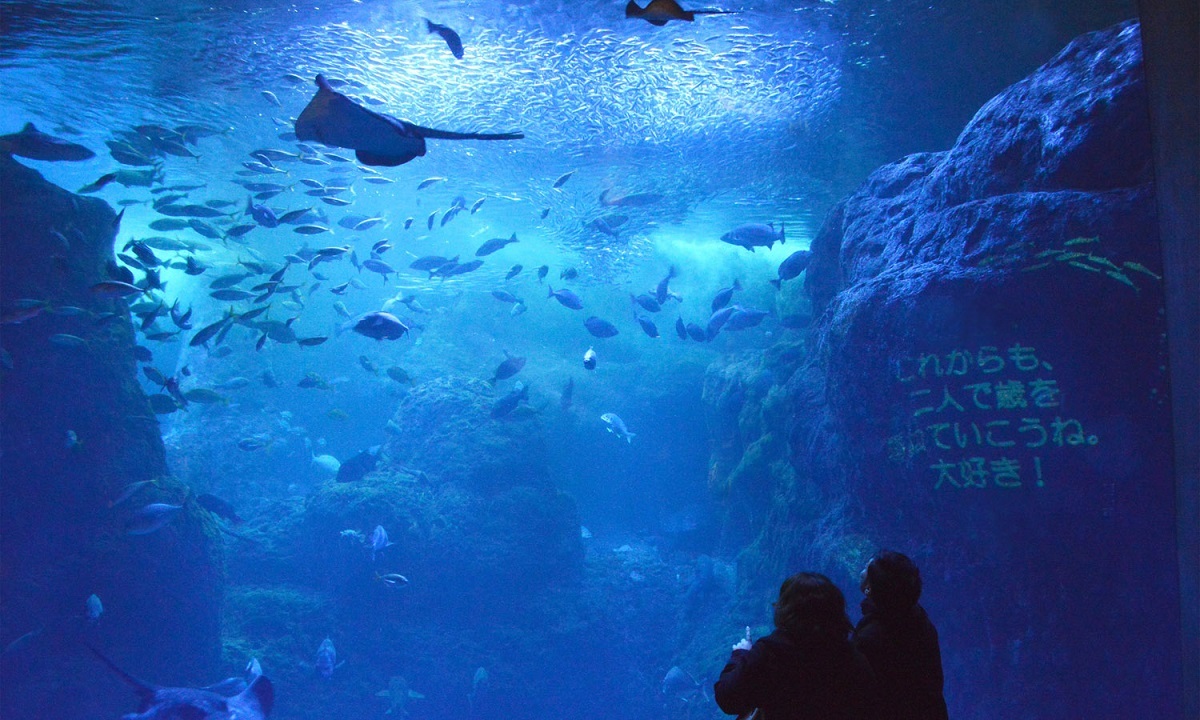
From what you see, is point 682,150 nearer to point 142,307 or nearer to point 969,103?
point 969,103

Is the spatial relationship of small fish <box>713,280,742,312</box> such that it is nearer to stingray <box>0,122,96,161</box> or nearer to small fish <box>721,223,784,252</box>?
small fish <box>721,223,784,252</box>

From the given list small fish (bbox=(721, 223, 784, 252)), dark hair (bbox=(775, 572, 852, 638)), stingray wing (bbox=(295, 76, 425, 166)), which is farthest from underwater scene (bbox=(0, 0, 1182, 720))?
dark hair (bbox=(775, 572, 852, 638))

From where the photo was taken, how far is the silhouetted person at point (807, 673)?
6.20 ft

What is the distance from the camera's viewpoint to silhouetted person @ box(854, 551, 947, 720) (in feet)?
7.02

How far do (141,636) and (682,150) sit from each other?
47.9 ft

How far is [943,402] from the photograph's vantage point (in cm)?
633

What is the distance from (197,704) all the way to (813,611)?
261 inches

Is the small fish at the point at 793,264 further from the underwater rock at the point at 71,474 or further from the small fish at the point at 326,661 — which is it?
the underwater rock at the point at 71,474

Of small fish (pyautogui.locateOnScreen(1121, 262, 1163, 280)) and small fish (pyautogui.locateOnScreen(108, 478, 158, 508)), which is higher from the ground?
small fish (pyautogui.locateOnScreen(1121, 262, 1163, 280))

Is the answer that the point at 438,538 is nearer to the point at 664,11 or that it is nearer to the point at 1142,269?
the point at 664,11

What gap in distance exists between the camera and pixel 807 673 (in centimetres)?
190

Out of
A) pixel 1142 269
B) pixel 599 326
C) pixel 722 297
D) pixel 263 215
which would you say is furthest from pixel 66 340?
pixel 1142 269

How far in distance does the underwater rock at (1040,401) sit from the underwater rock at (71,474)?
35.8 ft

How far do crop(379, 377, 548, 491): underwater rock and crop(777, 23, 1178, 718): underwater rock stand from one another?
30.6ft
